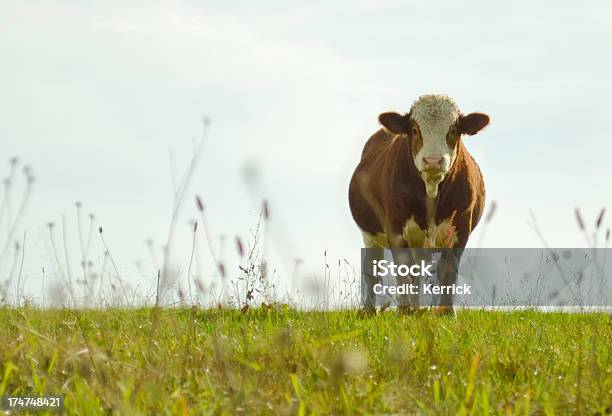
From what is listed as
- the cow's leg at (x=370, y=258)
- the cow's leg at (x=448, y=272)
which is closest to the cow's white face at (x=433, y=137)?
the cow's leg at (x=448, y=272)

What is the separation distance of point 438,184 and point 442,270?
0.98 meters

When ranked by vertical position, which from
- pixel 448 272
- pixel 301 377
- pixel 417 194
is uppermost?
pixel 417 194

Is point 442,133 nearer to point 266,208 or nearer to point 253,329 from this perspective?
point 253,329

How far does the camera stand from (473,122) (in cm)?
956

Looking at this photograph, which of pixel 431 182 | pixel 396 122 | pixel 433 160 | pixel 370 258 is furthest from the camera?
pixel 370 258

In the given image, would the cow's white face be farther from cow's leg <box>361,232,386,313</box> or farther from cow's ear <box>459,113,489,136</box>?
cow's leg <box>361,232,386,313</box>

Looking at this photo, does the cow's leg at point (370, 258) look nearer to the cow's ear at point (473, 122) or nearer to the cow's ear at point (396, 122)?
the cow's ear at point (396, 122)

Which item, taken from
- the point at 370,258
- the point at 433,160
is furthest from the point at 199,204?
the point at 370,258

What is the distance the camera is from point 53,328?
5469 mm

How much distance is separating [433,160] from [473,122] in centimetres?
125

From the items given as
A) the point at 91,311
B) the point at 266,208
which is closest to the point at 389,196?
the point at 91,311

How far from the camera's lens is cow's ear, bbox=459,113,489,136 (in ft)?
31.3

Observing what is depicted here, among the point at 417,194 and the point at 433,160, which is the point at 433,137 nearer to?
the point at 433,160

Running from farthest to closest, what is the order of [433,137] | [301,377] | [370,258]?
[370,258], [433,137], [301,377]
